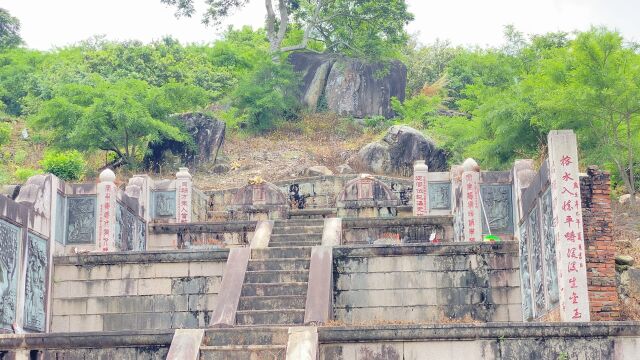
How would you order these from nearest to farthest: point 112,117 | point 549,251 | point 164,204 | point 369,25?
point 549,251
point 164,204
point 112,117
point 369,25

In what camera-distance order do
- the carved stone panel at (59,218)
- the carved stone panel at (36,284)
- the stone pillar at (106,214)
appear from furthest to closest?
the stone pillar at (106,214) < the carved stone panel at (59,218) < the carved stone panel at (36,284)

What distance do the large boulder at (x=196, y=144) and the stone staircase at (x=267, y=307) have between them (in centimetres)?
1265

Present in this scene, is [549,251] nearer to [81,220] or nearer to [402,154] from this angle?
[81,220]

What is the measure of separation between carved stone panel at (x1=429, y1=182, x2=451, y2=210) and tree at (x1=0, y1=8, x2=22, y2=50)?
2665cm

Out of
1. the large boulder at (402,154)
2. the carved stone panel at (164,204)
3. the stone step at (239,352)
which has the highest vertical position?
the large boulder at (402,154)

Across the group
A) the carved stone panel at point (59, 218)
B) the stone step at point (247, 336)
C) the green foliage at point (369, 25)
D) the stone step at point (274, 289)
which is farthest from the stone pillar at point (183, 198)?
the green foliage at point (369, 25)

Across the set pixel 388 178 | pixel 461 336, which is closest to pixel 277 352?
pixel 461 336

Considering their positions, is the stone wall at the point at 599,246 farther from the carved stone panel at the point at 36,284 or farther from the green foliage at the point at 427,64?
the green foliage at the point at 427,64

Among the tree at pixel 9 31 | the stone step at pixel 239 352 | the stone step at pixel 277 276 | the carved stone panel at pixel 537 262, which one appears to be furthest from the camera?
the tree at pixel 9 31

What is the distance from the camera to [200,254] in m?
14.3

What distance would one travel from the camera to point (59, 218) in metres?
15.7

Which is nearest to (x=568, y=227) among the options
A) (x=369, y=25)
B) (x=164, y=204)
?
(x=164, y=204)

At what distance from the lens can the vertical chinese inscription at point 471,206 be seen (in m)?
16.7

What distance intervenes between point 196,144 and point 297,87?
7340 millimetres
